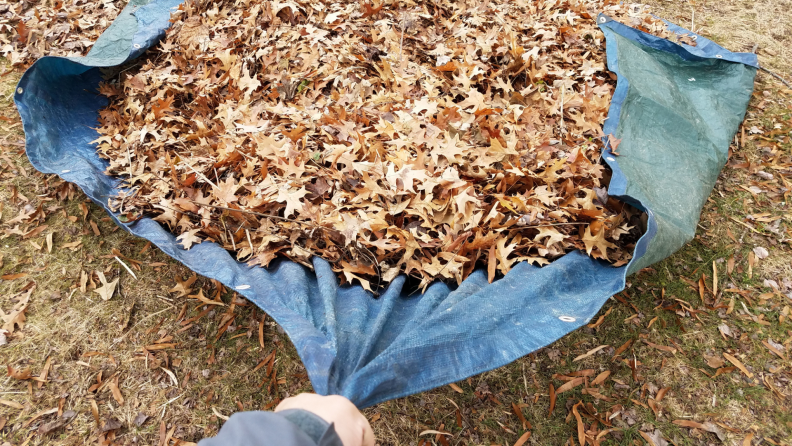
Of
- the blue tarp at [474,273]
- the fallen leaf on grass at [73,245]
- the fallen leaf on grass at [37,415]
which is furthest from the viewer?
the fallen leaf on grass at [73,245]

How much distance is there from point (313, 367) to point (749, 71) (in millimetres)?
3895

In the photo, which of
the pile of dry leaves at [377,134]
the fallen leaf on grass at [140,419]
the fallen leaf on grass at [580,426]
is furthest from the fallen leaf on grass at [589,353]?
the fallen leaf on grass at [140,419]

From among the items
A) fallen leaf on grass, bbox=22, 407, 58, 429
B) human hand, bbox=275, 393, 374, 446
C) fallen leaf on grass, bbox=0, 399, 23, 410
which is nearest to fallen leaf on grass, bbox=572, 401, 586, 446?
human hand, bbox=275, 393, 374, 446

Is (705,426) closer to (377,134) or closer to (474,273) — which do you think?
(474,273)

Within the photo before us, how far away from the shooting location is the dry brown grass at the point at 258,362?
209 cm

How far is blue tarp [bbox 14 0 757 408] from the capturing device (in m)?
1.60

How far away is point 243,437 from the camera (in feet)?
3.36

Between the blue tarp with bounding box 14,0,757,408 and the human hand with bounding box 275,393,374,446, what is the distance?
147 mm

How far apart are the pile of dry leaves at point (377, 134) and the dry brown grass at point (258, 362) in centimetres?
48

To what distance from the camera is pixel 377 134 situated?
2.64 meters

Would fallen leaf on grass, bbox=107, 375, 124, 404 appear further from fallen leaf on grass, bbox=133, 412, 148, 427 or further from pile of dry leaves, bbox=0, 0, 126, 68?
pile of dry leaves, bbox=0, 0, 126, 68

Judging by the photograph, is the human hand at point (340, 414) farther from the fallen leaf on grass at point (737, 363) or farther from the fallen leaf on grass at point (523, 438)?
the fallen leaf on grass at point (737, 363)

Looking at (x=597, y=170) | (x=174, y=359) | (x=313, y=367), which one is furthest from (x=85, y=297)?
(x=597, y=170)

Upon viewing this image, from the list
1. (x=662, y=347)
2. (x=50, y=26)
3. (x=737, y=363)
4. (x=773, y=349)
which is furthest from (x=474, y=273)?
(x=50, y=26)
